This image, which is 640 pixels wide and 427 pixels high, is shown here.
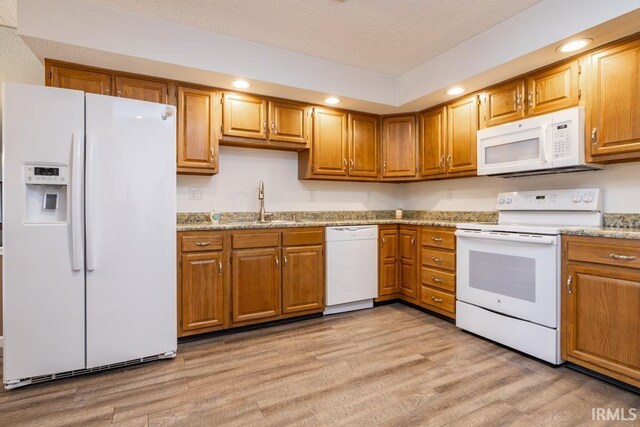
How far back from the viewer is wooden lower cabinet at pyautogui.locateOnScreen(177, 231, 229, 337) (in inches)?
104

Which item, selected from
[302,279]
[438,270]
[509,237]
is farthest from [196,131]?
[509,237]

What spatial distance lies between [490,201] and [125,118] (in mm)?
3216

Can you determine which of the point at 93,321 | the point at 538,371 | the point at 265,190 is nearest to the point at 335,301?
the point at 265,190

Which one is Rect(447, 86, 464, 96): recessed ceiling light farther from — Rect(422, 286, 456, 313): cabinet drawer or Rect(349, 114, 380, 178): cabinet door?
Rect(422, 286, 456, 313): cabinet drawer

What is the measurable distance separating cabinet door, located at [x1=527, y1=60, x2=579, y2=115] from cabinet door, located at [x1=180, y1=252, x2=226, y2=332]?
2.80 meters

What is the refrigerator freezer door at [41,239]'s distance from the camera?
195 cm

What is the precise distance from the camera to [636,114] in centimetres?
211

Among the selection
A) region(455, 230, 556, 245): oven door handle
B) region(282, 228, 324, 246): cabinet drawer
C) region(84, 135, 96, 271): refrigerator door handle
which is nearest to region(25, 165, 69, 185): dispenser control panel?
region(84, 135, 96, 271): refrigerator door handle

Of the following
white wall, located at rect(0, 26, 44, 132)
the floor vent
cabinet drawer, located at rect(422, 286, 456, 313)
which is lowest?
the floor vent

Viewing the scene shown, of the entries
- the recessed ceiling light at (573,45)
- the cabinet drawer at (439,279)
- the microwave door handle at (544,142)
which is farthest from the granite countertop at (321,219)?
the recessed ceiling light at (573,45)

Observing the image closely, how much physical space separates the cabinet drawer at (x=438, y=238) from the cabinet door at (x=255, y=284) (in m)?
1.47

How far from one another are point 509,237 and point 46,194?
3.13m

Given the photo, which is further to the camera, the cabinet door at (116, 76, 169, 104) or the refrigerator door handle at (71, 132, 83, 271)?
the cabinet door at (116, 76, 169, 104)

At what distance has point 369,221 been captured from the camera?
3572 mm
